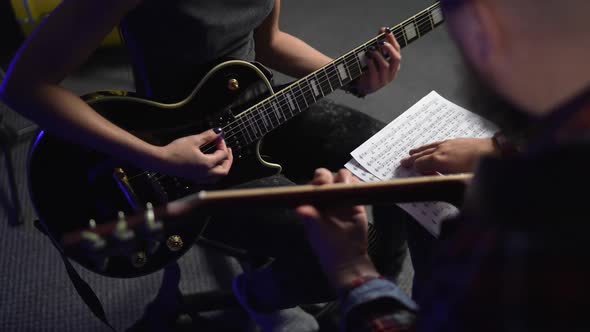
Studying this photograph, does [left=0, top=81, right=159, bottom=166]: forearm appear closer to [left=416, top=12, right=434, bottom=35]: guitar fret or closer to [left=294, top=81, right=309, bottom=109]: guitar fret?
[left=294, top=81, right=309, bottom=109]: guitar fret

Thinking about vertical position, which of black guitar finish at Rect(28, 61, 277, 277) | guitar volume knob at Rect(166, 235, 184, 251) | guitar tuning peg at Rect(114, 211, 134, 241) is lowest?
guitar volume knob at Rect(166, 235, 184, 251)

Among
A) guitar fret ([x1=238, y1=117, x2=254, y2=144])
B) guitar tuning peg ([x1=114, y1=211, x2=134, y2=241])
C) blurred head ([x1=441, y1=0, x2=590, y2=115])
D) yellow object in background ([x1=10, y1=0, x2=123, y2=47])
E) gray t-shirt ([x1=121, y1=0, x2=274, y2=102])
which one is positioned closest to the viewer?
blurred head ([x1=441, y1=0, x2=590, y2=115])

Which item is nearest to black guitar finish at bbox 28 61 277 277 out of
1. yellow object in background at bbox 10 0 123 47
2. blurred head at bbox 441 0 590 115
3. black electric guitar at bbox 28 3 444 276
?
black electric guitar at bbox 28 3 444 276

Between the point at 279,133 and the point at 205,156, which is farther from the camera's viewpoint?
the point at 279,133

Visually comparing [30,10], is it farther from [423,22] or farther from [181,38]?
[423,22]

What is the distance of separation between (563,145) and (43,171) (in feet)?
2.86

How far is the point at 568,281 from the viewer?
1.25 feet

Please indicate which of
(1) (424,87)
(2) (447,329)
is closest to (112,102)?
(2) (447,329)

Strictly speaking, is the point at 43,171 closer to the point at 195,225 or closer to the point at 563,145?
the point at 195,225

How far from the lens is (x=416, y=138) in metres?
1.06

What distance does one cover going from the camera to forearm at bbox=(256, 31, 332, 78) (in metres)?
1.26

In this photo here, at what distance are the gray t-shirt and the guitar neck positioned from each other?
1.38 feet

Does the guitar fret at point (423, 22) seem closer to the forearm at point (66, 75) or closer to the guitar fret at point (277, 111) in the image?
the guitar fret at point (277, 111)

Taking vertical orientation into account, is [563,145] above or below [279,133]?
above
